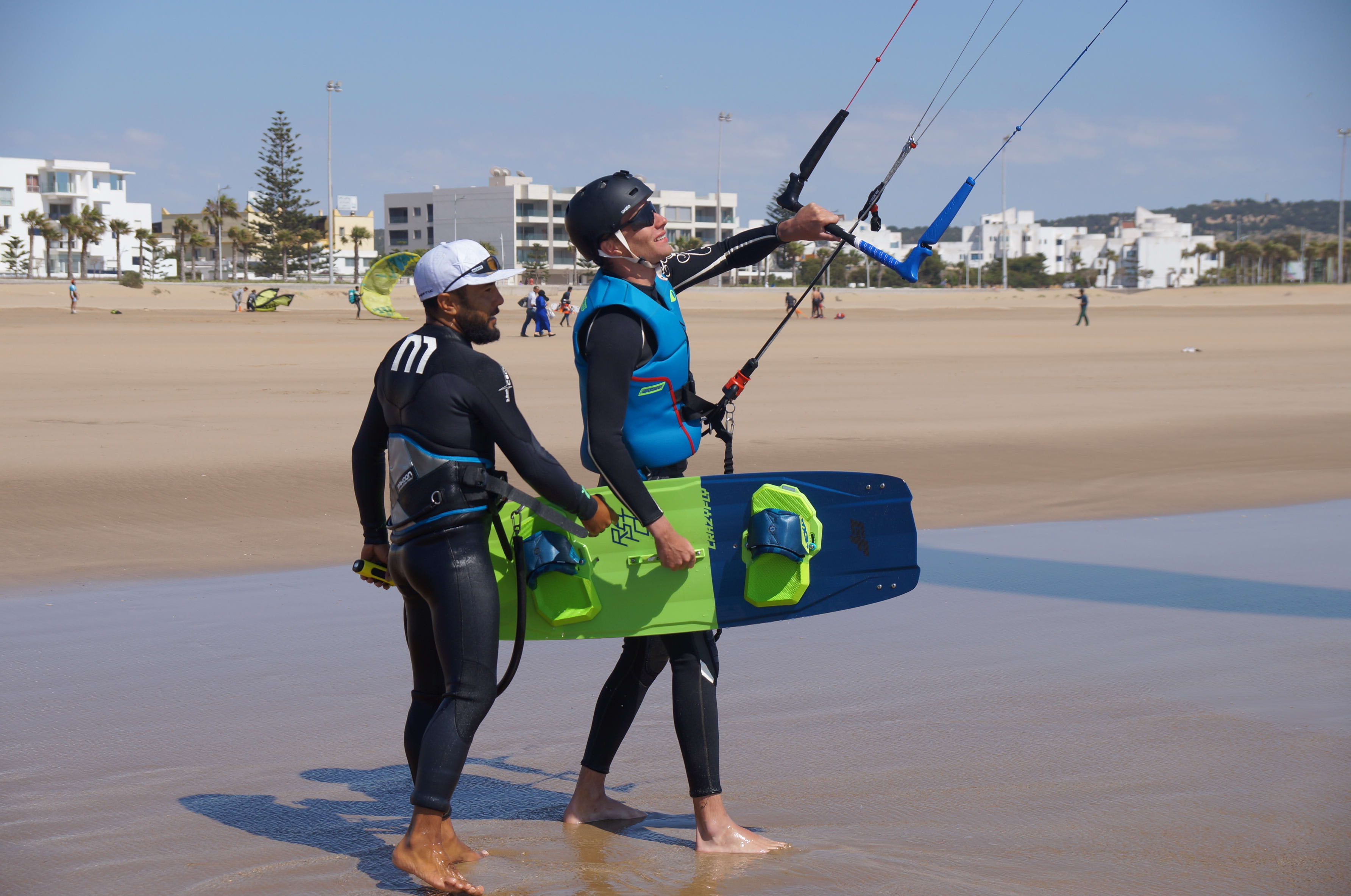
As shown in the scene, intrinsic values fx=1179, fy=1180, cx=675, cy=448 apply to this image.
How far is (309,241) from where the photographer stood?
79500 mm

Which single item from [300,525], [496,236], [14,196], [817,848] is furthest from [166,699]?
[14,196]

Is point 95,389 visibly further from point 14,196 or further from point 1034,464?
point 14,196

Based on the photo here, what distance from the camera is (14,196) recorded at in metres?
98.1

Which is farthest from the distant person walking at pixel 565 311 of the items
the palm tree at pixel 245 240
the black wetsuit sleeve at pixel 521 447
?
the palm tree at pixel 245 240

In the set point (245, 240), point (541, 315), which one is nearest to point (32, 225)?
point (245, 240)

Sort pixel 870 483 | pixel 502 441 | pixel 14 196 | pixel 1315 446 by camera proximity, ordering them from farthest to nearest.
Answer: pixel 14 196
pixel 1315 446
pixel 870 483
pixel 502 441

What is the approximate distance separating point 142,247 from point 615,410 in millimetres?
94072

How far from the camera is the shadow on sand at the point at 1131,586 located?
5750mm

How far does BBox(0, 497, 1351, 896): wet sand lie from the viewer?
3.06 metres

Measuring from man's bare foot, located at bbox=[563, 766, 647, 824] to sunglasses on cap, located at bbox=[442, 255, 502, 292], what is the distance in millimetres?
1434

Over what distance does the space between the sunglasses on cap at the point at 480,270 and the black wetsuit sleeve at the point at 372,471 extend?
1.19 ft

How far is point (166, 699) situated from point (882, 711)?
267cm

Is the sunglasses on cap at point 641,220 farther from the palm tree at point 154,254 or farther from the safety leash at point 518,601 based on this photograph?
the palm tree at point 154,254

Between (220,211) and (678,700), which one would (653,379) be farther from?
(220,211)
